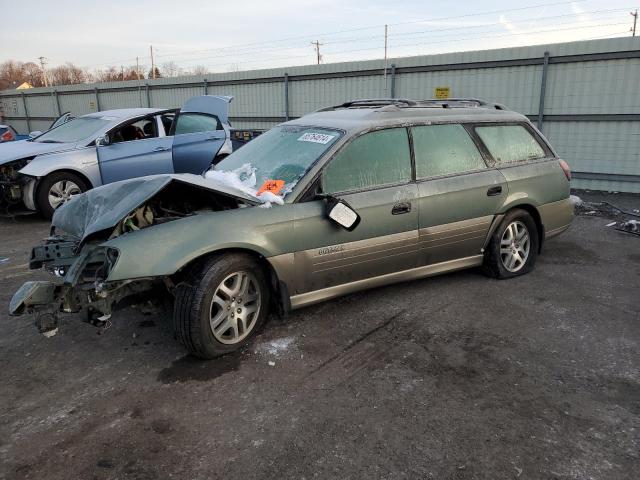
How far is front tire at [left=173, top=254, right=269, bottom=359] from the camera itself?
124 inches

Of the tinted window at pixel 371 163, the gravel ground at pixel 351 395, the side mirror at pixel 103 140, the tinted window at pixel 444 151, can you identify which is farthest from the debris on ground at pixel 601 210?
the side mirror at pixel 103 140

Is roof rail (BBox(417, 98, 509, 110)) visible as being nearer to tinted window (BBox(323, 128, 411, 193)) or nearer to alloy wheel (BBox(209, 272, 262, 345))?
tinted window (BBox(323, 128, 411, 193))

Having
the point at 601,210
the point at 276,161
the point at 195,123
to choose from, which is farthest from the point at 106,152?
the point at 601,210

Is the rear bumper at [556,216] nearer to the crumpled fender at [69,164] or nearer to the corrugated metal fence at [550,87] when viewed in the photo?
the corrugated metal fence at [550,87]

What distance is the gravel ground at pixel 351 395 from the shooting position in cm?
237

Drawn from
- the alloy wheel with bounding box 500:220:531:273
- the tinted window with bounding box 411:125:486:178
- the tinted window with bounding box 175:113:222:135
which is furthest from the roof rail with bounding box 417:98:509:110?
the tinted window with bounding box 175:113:222:135

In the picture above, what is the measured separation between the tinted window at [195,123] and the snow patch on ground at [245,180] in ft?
14.3

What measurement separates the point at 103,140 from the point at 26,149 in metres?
1.25

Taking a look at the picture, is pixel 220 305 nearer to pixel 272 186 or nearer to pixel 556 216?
pixel 272 186

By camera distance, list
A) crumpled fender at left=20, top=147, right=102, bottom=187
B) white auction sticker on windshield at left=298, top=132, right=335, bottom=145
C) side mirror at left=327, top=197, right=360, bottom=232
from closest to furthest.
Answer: side mirror at left=327, top=197, right=360, bottom=232, white auction sticker on windshield at left=298, top=132, right=335, bottom=145, crumpled fender at left=20, top=147, right=102, bottom=187

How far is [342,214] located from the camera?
141 inches

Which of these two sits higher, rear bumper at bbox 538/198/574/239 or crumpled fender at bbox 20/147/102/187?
crumpled fender at bbox 20/147/102/187

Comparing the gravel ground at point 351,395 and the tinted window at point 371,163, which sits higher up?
the tinted window at point 371,163

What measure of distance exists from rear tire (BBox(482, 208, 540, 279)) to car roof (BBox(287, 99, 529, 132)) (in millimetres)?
994
